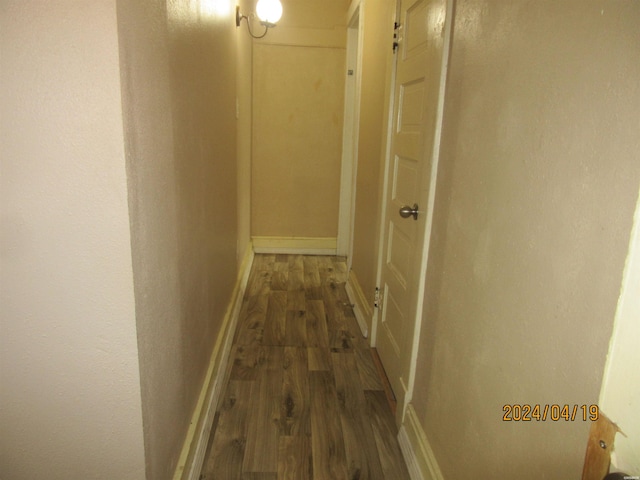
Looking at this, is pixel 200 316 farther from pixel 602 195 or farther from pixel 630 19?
pixel 630 19

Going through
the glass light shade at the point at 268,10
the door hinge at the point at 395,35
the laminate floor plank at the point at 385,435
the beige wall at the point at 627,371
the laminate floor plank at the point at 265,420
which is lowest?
the laminate floor plank at the point at 385,435

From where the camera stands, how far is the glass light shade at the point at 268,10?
3.06 meters

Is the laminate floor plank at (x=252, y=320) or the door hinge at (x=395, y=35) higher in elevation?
the door hinge at (x=395, y=35)

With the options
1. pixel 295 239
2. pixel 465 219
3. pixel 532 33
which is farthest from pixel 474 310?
pixel 295 239

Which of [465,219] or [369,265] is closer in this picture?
[465,219]

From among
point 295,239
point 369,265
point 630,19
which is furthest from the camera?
point 295,239

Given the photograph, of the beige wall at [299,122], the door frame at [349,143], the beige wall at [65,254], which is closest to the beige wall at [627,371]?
the beige wall at [65,254]

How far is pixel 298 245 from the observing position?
4547mm

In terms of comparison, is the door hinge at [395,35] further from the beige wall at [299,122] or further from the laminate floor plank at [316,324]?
the beige wall at [299,122]

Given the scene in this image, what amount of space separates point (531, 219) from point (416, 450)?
109cm

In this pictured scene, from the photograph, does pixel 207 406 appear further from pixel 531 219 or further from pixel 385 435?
pixel 531 219

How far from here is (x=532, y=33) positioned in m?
0.92

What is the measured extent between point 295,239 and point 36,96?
12.1ft
